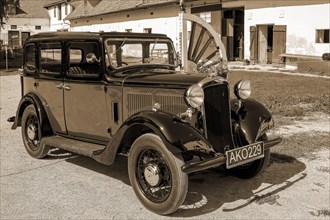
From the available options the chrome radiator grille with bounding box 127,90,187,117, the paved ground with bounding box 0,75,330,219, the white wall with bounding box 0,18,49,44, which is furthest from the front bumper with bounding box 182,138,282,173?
the white wall with bounding box 0,18,49,44

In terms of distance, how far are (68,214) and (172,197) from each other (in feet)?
3.31

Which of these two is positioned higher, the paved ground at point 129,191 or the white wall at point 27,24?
the white wall at point 27,24

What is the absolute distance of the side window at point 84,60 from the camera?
4.90 metres

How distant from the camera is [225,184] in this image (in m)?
4.73

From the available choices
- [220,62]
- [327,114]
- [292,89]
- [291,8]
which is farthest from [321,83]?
[220,62]

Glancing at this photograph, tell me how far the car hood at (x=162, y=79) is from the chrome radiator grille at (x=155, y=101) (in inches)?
3.9

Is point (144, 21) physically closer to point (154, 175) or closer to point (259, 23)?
point (259, 23)

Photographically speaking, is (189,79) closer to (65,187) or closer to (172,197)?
(172,197)

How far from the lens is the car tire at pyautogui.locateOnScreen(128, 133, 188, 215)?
376 cm

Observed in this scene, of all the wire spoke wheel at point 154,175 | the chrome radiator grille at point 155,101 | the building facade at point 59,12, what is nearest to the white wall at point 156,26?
the building facade at point 59,12

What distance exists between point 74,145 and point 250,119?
217 cm

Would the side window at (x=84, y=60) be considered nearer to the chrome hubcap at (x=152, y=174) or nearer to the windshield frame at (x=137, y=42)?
the windshield frame at (x=137, y=42)

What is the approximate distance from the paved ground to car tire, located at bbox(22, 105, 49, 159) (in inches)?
4.8

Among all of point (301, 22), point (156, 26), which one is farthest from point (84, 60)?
point (156, 26)
